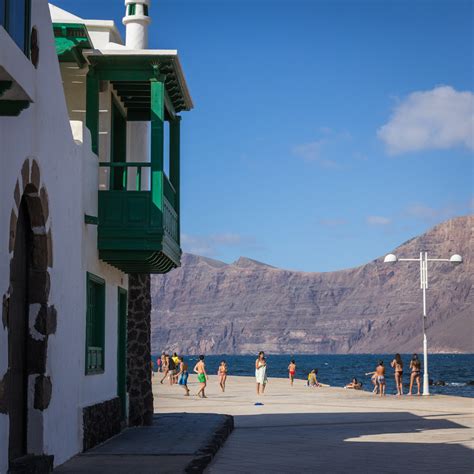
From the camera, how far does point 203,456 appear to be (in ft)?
48.3

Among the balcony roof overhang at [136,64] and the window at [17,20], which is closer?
the window at [17,20]

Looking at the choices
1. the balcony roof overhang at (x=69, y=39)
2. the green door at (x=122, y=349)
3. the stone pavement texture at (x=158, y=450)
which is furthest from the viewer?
the green door at (x=122, y=349)

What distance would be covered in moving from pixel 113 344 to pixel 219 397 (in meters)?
20.0

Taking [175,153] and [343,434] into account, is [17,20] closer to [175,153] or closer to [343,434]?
[175,153]

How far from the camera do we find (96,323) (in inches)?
688

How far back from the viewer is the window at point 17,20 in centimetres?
892

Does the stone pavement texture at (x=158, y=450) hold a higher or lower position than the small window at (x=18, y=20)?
lower

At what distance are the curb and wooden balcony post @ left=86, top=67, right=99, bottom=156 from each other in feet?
16.3

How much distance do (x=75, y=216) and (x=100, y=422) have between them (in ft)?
12.1

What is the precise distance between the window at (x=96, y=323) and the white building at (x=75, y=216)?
3 cm

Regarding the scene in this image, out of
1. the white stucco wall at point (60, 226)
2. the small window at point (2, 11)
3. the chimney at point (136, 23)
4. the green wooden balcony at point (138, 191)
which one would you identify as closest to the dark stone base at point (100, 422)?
the white stucco wall at point (60, 226)

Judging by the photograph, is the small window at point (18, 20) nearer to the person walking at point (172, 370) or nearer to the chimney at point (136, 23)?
the chimney at point (136, 23)

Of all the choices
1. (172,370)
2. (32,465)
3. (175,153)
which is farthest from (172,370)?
(32,465)

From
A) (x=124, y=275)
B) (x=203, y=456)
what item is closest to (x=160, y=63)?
(x=124, y=275)
